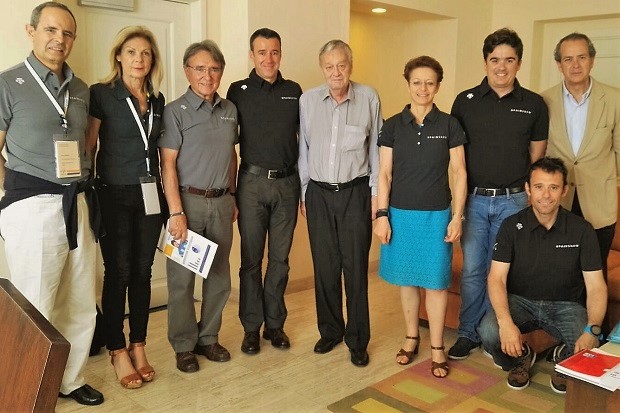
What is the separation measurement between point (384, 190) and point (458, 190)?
0.35 m

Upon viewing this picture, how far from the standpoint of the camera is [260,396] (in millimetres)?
2699

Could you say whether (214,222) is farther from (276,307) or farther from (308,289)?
(308,289)

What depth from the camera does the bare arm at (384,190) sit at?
291 centimetres

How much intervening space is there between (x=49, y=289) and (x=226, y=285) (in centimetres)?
91

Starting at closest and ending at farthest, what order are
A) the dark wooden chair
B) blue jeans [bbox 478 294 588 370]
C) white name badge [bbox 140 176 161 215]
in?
the dark wooden chair → white name badge [bbox 140 176 161 215] → blue jeans [bbox 478 294 588 370]

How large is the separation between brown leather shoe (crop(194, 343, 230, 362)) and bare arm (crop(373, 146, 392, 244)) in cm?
99

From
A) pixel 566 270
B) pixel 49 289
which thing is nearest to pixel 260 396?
pixel 49 289

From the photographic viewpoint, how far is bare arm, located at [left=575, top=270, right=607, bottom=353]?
8.15ft

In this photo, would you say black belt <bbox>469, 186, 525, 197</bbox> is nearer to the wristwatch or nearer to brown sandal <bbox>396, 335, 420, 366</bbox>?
the wristwatch

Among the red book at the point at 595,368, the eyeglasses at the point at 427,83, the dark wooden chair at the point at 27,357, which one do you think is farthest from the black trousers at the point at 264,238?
the dark wooden chair at the point at 27,357

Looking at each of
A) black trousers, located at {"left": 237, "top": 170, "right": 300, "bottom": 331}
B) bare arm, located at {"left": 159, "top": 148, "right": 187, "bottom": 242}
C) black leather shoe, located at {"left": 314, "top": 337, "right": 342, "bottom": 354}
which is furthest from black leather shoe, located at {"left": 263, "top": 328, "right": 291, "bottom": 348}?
bare arm, located at {"left": 159, "top": 148, "right": 187, "bottom": 242}

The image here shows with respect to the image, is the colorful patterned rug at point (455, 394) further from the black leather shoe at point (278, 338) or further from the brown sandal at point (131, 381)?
the brown sandal at point (131, 381)

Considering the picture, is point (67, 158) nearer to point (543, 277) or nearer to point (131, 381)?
point (131, 381)

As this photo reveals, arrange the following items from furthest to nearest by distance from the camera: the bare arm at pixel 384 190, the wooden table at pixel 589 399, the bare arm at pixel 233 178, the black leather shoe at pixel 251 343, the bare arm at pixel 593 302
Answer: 1. the black leather shoe at pixel 251 343
2. the bare arm at pixel 233 178
3. the bare arm at pixel 384 190
4. the bare arm at pixel 593 302
5. the wooden table at pixel 589 399
